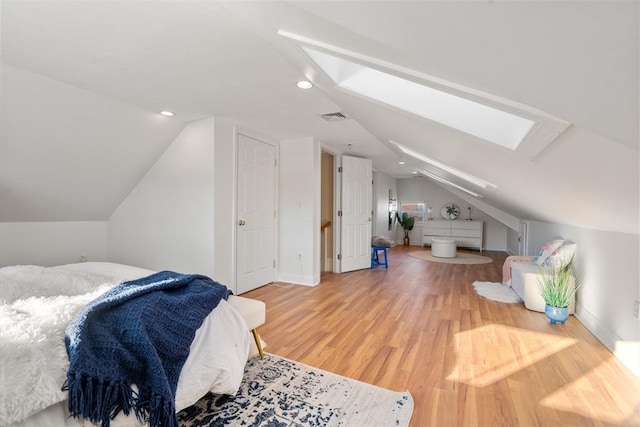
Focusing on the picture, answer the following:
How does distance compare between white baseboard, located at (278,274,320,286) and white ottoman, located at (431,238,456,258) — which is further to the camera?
white ottoman, located at (431,238,456,258)

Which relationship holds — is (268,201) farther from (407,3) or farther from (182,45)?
(407,3)

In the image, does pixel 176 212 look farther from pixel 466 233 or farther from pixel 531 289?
pixel 466 233

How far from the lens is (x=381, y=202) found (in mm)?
7711

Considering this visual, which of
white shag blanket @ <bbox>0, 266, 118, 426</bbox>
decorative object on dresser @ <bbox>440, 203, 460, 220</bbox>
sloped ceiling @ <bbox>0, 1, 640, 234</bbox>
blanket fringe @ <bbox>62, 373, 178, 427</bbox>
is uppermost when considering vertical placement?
sloped ceiling @ <bbox>0, 1, 640, 234</bbox>

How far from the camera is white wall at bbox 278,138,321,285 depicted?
404cm

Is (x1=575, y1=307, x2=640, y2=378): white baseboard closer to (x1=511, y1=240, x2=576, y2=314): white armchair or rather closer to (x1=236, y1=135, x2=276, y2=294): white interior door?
(x1=511, y1=240, x2=576, y2=314): white armchair

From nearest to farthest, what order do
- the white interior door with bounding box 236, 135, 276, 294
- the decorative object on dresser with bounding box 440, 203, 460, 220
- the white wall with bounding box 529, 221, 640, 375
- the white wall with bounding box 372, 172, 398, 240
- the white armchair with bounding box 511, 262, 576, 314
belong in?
the white wall with bounding box 529, 221, 640, 375 < the white armchair with bounding box 511, 262, 576, 314 < the white interior door with bounding box 236, 135, 276, 294 < the white wall with bounding box 372, 172, 398, 240 < the decorative object on dresser with bounding box 440, 203, 460, 220

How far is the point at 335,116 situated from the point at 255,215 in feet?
5.48

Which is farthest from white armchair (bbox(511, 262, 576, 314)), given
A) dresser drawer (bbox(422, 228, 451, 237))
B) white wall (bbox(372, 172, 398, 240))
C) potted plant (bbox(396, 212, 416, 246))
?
potted plant (bbox(396, 212, 416, 246))

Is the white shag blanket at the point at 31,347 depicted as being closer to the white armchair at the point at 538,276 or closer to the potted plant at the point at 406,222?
the white armchair at the point at 538,276

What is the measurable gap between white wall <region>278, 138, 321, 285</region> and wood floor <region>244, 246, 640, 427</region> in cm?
52

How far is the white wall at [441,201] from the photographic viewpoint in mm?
7617

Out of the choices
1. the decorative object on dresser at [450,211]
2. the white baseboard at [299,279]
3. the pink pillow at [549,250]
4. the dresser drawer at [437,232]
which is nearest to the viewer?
the pink pillow at [549,250]

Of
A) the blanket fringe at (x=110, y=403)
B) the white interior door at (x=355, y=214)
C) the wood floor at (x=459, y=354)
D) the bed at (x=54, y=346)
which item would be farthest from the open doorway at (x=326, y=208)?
the blanket fringe at (x=110, y=403)
